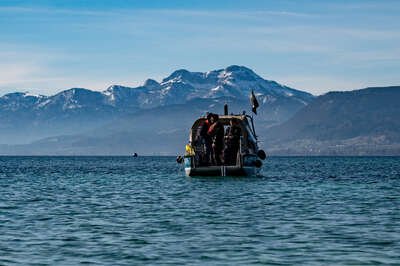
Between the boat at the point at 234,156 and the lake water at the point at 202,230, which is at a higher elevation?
the boat at the point at 234,156

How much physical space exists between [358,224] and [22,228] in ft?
39.6

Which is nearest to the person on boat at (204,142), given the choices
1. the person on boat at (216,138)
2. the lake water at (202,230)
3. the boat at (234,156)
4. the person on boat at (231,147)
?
the boat at (234,156)

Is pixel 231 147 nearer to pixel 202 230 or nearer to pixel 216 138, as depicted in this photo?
pixel 216 138

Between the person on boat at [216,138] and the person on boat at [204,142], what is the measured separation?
0.31 m

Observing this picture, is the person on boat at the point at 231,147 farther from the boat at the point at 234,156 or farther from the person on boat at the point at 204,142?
the person on boat at the point at 204,142

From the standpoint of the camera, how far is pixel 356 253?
23359 millimetres

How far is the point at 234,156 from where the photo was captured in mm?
64875

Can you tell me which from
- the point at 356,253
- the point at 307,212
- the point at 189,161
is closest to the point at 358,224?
the point at 307,212

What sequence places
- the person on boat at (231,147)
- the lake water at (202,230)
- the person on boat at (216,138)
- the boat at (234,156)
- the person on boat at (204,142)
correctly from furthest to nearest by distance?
the person on boat at (204,142) < the person on boat at (216,138) < the person on boat at (231,147) < the boat at (234,156) < the lake water at (202,230)

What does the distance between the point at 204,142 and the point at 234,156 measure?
2.77 meters

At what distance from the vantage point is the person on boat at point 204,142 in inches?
2572

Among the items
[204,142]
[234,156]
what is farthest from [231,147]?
[204,142]

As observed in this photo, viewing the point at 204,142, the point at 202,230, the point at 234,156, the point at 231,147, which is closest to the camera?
the point at 202,230

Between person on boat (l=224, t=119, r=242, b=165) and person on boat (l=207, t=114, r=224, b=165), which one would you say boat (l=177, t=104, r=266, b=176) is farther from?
person on boat (l=207, t=114, r=224, b=165)
